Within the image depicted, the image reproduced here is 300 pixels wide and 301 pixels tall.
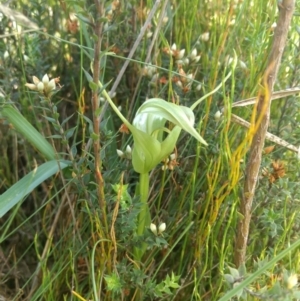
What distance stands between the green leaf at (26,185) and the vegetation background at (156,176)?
0.02 metres

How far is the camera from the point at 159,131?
0.57 metres

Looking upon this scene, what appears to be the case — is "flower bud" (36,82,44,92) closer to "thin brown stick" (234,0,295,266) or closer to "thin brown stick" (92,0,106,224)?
"thin brown stick" (92,0,106,224)

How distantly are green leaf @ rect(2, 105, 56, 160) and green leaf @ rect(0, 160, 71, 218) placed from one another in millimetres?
19

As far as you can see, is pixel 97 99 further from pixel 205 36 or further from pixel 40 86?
pixel 205 36

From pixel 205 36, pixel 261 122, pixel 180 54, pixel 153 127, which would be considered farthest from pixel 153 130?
pixel 205 36

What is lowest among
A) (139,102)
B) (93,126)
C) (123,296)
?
(123,296)

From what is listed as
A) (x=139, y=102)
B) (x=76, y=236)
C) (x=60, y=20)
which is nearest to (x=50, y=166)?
(x=76, y=236)

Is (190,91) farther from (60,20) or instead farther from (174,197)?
(60,20)

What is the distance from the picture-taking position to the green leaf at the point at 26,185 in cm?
60

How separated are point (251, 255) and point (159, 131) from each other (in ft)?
0.74

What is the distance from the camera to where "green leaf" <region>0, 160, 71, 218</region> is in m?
0.60

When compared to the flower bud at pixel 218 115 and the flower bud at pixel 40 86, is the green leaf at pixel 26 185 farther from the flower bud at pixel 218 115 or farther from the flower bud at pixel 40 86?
the flower bud at pixel 218 115

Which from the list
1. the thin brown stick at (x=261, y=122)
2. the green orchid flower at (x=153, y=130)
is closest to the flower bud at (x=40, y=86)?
the green orchid flower at (x=153, y=130)

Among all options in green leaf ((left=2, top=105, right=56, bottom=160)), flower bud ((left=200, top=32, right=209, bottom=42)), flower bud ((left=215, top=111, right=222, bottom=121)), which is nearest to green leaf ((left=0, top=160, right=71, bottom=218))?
green leaf ((left=2, top=105, right=56, bottom=160))
